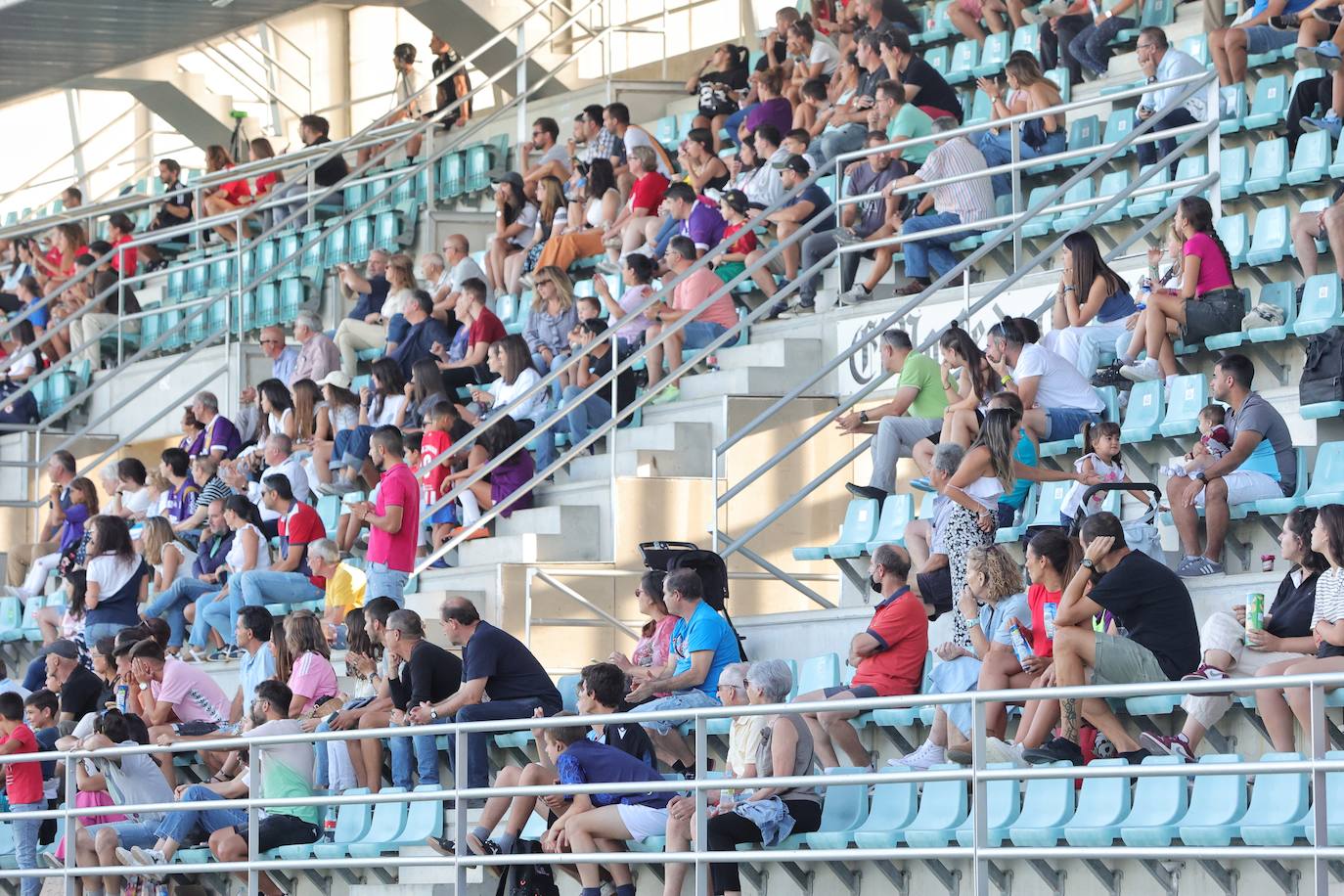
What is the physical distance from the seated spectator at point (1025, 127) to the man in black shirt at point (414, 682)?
4.66 metres

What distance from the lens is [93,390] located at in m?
18.2

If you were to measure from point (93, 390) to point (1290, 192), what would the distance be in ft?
31.6

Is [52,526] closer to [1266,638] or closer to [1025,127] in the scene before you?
[1025,127]

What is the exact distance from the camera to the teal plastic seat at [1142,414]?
10.5 m

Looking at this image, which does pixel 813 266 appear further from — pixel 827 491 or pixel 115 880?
pixel 115 880

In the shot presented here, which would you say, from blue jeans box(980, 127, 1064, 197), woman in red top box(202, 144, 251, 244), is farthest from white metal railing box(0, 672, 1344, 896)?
woman in red top box(202, 144, 251, 244)

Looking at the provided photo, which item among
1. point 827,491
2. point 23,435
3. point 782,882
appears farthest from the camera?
point 23,435

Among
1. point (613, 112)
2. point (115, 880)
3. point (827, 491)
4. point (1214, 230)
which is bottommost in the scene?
point (115, 880)

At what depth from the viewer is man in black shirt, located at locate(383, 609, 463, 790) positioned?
34.0ft

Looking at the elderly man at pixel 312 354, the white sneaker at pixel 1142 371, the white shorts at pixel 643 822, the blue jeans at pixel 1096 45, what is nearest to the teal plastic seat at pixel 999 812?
the white shorts at pixel 643 822

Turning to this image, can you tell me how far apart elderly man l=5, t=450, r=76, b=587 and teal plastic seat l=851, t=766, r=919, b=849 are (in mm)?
8485

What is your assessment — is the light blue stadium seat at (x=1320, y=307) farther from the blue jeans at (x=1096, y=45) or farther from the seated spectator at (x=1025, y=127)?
the blue jeans at (x=1096, y=45)

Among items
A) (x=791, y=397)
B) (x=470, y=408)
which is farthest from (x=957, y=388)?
(x=470, y=408)

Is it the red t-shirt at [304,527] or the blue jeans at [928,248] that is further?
the red t-shirt at [304,527]
